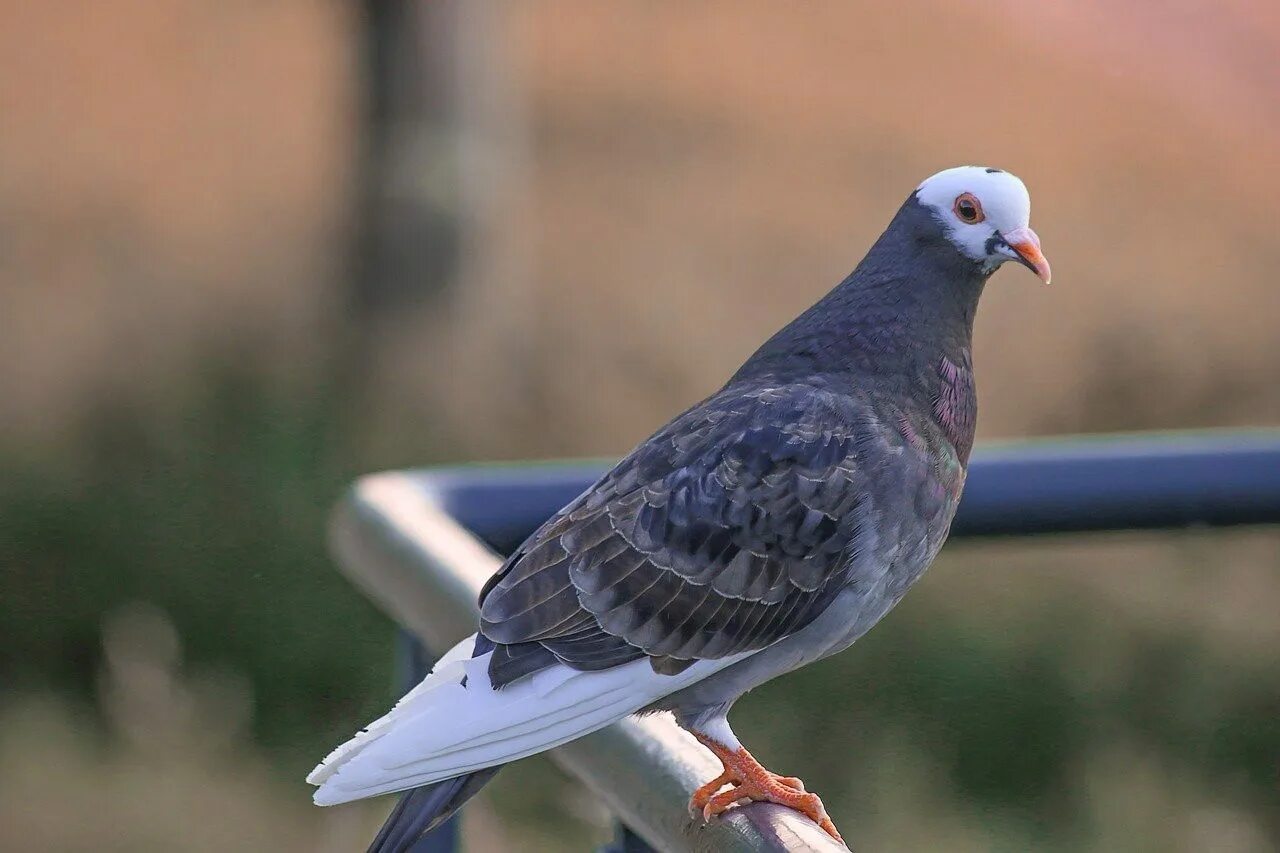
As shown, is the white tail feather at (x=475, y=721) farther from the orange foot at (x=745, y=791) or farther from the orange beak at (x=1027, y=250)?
the orange beak at (x=1027, y=250)

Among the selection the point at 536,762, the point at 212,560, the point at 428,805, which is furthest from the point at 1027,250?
the point at 212,560

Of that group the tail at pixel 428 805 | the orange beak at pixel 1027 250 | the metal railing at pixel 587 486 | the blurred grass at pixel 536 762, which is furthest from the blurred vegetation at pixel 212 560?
the orange beak at pixel 1027 250

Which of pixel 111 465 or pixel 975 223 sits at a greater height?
pixel 975 223

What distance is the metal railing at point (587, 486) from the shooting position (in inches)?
92.9

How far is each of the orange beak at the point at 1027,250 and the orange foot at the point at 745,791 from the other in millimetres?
754

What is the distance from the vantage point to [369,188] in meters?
8.21

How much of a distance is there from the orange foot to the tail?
31 cm

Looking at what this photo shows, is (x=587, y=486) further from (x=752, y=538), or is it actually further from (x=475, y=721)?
(x=475, y=721)

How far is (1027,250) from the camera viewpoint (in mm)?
2373

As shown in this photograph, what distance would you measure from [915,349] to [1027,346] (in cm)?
565

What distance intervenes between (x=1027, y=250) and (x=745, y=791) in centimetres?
83

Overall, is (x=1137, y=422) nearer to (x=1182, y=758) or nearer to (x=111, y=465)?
(x=1182, y=758)

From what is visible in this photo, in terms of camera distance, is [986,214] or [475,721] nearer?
[475,721]

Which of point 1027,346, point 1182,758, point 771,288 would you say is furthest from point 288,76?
point 1182,758
